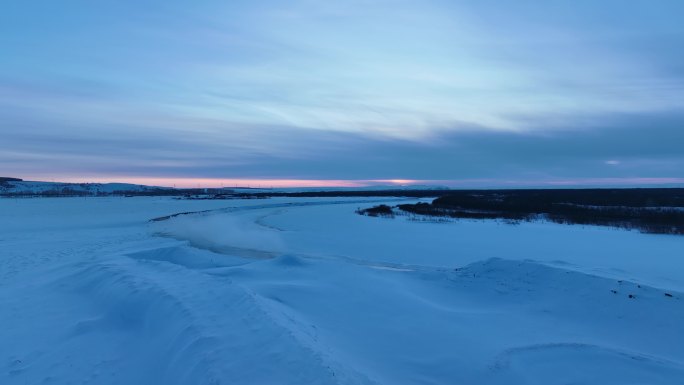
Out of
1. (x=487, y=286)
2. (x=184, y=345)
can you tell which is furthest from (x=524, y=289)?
(x=184, y=345)

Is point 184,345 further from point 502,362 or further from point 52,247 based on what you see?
point 52,247

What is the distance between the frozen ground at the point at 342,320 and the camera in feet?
21.0

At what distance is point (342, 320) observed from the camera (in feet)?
28.8

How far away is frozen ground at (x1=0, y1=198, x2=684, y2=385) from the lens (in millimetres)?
6410

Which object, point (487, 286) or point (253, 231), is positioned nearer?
point (487, 286)

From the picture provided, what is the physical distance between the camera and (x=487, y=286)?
36.9 feet

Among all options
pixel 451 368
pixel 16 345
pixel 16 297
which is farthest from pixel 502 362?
pixel 16 297

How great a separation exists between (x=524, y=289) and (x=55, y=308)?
1006 centimetres

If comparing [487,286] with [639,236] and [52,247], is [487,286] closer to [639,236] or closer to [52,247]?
[639,236]

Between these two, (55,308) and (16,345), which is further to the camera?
(55,308)

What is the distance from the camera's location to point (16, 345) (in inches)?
295

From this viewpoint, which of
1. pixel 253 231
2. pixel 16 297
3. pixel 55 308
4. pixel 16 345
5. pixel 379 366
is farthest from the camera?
pixel 253 231

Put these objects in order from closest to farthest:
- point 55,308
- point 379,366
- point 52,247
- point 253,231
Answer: point 379,366 → point 55,308 → point 52,247 → point 253,231

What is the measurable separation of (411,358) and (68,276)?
9.99 meters
